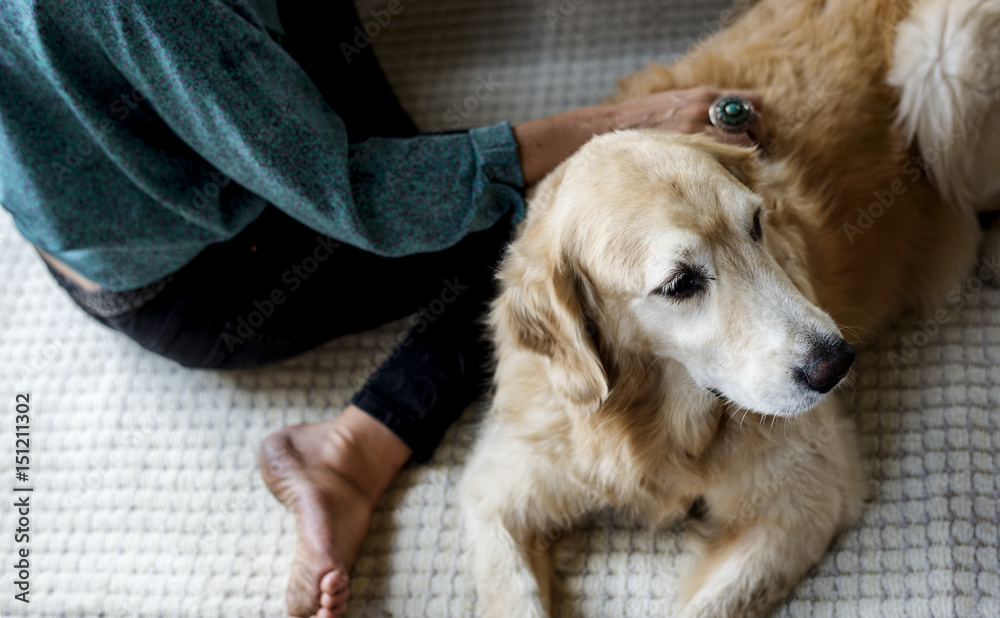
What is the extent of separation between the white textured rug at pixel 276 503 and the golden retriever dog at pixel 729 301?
0.29 ft

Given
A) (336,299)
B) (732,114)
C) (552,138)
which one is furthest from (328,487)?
(732,114)

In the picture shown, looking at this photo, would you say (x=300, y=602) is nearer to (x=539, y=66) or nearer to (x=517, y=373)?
(x=517, y=373)

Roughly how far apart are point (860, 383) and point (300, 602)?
3.98 ft

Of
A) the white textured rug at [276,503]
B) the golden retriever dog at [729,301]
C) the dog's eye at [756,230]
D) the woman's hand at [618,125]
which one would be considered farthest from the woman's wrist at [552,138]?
the white textured rug at [276,503]

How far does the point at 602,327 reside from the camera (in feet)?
4.10

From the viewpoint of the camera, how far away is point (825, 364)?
108cm

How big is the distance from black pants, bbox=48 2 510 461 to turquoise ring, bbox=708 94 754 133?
0.48 meters

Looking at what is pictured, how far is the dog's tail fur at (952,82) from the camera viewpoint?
1.56 meters

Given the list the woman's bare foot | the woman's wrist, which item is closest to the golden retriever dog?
the woman's wrist

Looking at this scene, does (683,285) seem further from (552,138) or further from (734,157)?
(552,138)

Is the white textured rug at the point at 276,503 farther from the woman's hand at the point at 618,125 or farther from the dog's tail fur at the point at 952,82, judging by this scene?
the woman's hand at the point at 618,125

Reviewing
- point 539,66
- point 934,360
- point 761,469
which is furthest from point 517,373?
point 539,66

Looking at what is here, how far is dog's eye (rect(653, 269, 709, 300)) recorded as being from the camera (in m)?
1.13

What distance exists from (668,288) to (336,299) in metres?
0.80
